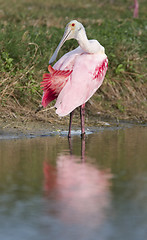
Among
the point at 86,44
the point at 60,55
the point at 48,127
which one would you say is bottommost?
the point at 48,127

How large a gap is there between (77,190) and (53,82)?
8.74ft

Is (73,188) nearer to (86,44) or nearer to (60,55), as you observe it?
(86,44)

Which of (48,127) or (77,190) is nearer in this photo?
(77,190)

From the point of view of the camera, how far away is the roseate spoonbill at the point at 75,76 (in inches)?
304

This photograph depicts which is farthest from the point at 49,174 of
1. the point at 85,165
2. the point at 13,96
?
the point at 13,96

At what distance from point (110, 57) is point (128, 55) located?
42 centimetres

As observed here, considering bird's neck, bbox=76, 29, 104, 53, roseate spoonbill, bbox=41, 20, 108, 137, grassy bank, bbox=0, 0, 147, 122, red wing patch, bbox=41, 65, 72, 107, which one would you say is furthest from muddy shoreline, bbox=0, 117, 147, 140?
bird's neck, bbox=76, 29, 104, 53

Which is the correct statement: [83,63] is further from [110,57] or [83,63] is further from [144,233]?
[144,233]

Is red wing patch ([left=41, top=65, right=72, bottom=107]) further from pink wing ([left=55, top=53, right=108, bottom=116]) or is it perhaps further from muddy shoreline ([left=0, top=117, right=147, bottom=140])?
muddy shoreline ([left=0, top=117, right=147, bottom=140])

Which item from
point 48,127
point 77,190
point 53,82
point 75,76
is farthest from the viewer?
point 48,127

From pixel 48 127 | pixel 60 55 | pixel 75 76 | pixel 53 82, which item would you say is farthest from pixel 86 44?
pixel 60 55

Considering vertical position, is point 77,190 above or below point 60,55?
below

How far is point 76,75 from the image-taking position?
786 centimetres

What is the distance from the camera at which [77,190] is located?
17.2ft
